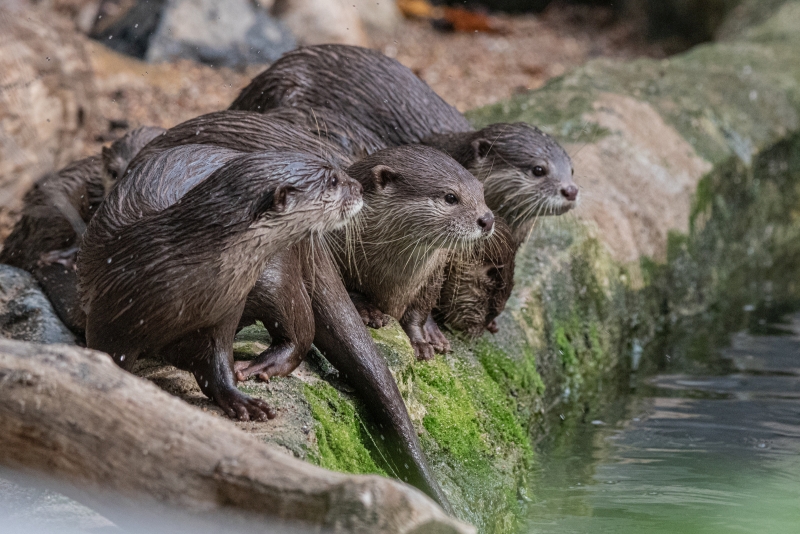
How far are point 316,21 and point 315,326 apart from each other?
4.74 metres

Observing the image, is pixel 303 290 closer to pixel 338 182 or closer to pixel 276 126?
pixel 338 182

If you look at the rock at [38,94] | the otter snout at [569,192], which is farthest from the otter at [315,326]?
the rock at [38,94]

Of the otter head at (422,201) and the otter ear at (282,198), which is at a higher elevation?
the otter ear at (282,198)

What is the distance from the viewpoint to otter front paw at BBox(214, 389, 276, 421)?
2305 millimetres

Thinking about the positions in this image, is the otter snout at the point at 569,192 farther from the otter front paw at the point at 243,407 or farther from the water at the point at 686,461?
the otter front paw at the point at 243,407

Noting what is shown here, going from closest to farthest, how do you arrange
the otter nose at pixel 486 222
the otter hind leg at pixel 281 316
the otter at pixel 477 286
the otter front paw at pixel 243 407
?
1. the otter front paw at pixel 243 407
2. the otter hind leg at pixel 281 316
3. the otter nose at pixel 486 222
4. the otter at pixel 477 286

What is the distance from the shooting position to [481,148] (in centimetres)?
343

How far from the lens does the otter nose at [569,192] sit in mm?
3459

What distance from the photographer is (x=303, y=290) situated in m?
2.55

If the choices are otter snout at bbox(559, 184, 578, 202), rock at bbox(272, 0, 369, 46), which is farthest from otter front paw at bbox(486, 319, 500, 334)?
rock at bbox(272, 0, 369, 46)

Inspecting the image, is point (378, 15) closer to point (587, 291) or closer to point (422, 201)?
point (587, 291)

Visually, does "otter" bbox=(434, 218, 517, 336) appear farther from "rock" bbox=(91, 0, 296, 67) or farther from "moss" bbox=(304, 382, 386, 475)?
"rock" bbox=(91, 0, 296, 67)

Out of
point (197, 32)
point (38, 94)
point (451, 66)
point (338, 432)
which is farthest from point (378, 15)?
point (338, 432)

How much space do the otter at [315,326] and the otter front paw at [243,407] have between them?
12 cm
